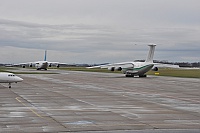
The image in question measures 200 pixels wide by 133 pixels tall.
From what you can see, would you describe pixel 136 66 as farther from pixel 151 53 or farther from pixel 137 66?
pixel 151 53

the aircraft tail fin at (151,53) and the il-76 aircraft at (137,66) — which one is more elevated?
the aircraft tail fin at (151,53)

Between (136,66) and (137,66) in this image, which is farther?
(136,66)

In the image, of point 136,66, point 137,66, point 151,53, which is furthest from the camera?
point 151,53

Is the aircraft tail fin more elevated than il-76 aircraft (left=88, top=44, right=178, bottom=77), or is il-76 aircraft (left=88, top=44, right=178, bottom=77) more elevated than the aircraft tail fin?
the aircraft tail fin

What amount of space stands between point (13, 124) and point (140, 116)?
5917 millimetres

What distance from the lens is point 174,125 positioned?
1547cm

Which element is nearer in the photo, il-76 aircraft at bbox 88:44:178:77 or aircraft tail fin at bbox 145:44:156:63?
il-76 aircraft at bbox 88:44:178:77

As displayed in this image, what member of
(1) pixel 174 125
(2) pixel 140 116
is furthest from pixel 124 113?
(1) pixel 174 125

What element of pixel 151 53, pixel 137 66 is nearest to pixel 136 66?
pixel 137 66

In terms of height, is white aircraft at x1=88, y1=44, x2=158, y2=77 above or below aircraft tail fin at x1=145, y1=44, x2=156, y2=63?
below

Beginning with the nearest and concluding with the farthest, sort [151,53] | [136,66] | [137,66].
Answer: [137,66] < [136,66] < [151,53]

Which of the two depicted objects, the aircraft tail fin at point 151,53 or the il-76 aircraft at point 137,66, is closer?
the il-76 aircraft at point 137,66

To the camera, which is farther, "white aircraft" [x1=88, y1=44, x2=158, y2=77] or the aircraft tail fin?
the aircraft tail fin

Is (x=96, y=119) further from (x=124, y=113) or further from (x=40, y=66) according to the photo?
(x=40, y=66)
